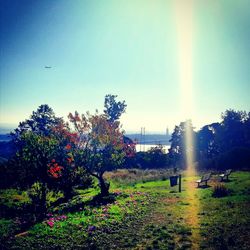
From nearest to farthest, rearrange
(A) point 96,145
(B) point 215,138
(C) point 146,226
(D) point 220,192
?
(C) point 146,226 < (D) point 220,192 < (A) point 96,145 < (B) point 215,138

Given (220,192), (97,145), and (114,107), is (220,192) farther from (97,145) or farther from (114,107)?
(114,107)

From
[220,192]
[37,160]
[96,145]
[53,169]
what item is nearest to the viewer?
[220,192]

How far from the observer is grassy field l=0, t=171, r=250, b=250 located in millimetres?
9438

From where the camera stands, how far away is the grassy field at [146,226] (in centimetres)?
944

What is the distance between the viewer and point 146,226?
1165 centimetres

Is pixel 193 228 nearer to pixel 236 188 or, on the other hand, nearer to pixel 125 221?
pixel 125 221

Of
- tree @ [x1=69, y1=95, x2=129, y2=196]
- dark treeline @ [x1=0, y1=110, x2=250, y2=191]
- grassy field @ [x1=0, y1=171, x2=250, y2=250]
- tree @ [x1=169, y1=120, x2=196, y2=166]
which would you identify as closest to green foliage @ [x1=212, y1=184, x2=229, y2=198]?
grassy field @ [x1=0, y1=171, x2=250, y2=250]

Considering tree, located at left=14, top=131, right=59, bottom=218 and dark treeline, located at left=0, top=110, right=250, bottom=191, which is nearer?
tree, located at left=14, top=131, right=59, bottom=218

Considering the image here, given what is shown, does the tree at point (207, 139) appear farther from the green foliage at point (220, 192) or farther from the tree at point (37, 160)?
the tree at point (37, 160)

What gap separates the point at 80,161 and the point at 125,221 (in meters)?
9.57

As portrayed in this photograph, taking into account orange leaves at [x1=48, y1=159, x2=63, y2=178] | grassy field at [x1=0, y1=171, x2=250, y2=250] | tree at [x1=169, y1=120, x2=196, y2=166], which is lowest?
grassy field at [x1=0, y1=171, x2=250, y2=250]

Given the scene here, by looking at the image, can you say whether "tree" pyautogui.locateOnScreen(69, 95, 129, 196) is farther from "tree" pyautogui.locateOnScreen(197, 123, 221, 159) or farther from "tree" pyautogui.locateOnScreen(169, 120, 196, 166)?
"tree" pyautogui.locateOnScreen(197, 123, 221, 159)

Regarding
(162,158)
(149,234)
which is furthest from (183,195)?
(162,158)

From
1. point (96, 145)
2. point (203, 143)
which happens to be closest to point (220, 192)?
point (96, 145)
